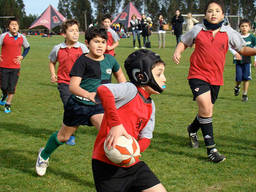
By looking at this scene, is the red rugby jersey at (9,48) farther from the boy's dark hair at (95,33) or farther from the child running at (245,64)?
the child running at (245,64)

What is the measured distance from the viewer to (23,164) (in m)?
5.41

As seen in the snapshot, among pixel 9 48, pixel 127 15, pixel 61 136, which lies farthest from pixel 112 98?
pixel 127 15

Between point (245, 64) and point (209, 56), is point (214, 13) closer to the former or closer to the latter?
point (209, 56)

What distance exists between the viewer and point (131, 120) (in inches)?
118

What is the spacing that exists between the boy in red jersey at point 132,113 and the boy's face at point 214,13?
2821 mm

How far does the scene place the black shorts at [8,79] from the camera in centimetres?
922

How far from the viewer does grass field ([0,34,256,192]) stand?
466 cm

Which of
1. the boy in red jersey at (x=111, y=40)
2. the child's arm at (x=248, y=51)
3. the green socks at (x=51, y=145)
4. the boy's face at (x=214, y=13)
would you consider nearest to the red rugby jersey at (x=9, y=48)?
the boy in red jersey at (x=111, y=40)

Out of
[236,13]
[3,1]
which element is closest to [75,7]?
[3,1]

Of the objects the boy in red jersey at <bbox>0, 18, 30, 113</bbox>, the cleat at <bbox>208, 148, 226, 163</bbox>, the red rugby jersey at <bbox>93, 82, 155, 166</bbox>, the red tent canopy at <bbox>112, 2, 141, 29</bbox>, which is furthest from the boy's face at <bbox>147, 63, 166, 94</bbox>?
the red tent canopy at <bbox>112, 2, 141, 29</bbox>

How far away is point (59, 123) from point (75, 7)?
122 m

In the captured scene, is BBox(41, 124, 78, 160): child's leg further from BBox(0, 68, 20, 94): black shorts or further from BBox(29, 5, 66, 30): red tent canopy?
BBox(29, 5, 66, 30): red tent canopy

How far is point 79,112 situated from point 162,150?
1.86m

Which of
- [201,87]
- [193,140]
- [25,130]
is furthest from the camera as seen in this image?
[25,130]
